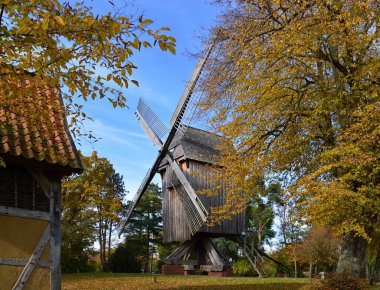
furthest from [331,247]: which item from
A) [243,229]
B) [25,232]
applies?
[25,232]

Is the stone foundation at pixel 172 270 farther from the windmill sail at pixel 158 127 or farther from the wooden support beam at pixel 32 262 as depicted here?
the wooden support beam at pixel 32 262

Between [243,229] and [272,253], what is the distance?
759 inches

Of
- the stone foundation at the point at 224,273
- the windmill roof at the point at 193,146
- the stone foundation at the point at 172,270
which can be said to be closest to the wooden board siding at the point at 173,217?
the stone foundation at the point at 172,270

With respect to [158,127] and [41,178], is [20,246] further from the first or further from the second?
[158,127]

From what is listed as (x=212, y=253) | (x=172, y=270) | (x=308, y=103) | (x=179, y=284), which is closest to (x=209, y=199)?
(x=212, y=253)

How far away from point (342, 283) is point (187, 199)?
1246 cm

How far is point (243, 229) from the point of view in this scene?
79.5ft

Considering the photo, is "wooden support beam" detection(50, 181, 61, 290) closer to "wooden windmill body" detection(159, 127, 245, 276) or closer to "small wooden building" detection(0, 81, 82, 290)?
"small wooden building" detection(0, 81, 82, 290)

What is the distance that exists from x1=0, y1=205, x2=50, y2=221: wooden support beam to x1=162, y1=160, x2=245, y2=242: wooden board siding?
49.0 ft

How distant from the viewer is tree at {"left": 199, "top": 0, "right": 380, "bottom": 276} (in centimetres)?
1012

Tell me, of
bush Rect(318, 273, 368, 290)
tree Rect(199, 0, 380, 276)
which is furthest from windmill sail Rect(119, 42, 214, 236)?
bush Rect(318, 273, 368, 290)

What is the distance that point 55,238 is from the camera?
7.49 meters

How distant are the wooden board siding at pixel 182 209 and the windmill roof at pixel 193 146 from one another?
50 centimetres

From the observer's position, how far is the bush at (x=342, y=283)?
1042 centimetres
